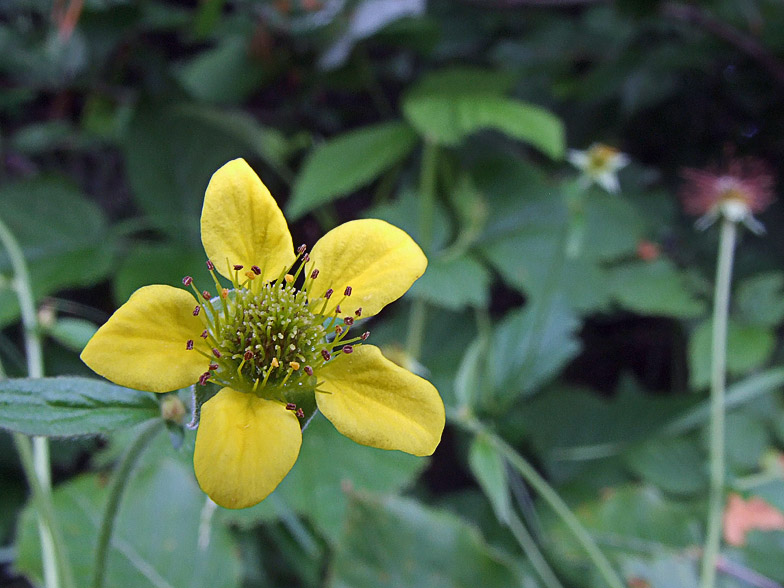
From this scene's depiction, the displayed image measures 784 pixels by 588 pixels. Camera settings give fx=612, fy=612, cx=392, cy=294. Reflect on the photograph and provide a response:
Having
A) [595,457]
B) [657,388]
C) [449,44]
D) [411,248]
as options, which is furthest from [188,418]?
[657,388]

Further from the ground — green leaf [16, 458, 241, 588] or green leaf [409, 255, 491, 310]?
green leaf [409, 255, 491, 310]

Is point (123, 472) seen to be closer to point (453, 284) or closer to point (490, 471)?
point (490, 471)

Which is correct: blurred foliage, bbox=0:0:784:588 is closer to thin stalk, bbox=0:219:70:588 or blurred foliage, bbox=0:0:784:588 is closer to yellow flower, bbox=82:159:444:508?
thin stalk, bbox=0:219:70:588

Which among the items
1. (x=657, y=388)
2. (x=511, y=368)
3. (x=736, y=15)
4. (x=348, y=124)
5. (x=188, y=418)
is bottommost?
(x=188, y=418)

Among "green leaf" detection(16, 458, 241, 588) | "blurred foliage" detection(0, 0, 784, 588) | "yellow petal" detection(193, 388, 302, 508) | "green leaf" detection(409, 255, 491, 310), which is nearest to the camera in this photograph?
"yellow petal" detection(193, 388, 302, 508)

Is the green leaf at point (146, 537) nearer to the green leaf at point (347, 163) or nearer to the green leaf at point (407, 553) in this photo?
the green leaf at point (407, 553)

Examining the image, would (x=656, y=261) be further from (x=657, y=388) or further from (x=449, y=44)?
(x=449, y=44)

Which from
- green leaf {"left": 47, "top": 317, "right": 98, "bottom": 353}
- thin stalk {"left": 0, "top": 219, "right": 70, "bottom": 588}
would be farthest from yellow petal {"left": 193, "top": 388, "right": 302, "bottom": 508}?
green leaf {"left": 47, "top": 317, "right": 98, "bottom": 353}
